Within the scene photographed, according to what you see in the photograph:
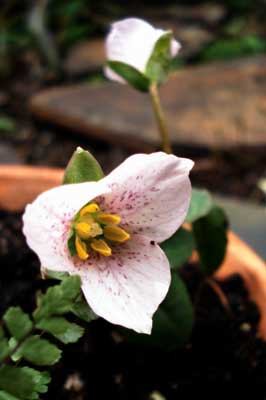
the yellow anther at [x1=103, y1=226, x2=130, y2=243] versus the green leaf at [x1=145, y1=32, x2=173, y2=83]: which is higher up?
the green leaf at [x1=145, y1=32, x2=173, y2=83]

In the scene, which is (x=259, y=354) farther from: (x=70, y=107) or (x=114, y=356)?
(x=70, y=107)

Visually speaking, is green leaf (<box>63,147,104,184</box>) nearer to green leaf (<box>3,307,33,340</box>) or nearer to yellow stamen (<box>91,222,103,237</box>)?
yellow stamen (<box>91,222,103,237</box>)

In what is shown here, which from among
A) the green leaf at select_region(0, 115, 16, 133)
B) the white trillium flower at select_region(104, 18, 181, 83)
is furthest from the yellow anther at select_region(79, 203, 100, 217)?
the green leaf at select_region(0, 115, 16, 133)

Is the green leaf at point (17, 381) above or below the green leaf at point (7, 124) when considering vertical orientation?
above

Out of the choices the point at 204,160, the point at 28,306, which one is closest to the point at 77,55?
the point at 204,160

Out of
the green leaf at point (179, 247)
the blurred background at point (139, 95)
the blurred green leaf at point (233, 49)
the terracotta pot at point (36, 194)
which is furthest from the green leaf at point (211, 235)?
the blurred green leaf at point (233, 49)

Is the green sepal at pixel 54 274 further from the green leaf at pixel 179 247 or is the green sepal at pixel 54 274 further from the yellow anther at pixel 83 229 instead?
the green leaf at pixel 179 247
